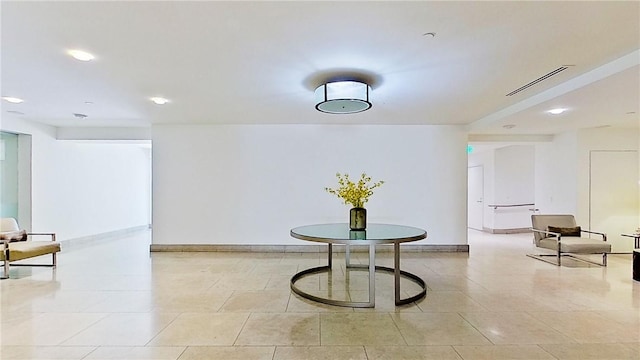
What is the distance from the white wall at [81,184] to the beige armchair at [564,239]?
31.8 feet

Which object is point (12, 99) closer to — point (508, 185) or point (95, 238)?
point (95, 238)

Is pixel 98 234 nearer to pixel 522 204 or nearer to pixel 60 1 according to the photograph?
pixel 60 1

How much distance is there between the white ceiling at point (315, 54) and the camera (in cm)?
257

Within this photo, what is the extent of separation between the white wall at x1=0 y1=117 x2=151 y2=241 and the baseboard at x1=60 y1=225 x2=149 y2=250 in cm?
9

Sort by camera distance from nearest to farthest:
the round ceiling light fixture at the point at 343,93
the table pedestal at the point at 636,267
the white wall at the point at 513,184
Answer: the round ceiling light fixture at the point at 343,93
the table pedestal at the point at 636,267
the white wall at the point at 513,184

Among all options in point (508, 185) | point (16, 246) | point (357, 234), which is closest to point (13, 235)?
point (16, 246)

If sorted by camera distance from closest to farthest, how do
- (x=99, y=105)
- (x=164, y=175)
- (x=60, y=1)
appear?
1. (x=60, y=1)
2. (x=99, y=105)
3. (x=164, y=175)

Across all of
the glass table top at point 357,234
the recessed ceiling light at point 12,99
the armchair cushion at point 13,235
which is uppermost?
the recessed ceiling light at point 12,99

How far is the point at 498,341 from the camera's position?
3.02 meters

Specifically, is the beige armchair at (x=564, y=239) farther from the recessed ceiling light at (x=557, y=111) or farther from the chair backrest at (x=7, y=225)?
the chair backrest at (x=7, y=225)

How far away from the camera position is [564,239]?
625 centimetres

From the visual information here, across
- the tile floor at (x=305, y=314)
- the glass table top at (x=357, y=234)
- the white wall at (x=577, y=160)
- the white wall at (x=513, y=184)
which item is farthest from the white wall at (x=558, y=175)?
the glass table top at (x=357, y=234)

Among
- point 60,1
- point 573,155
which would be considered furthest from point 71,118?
point 573,155

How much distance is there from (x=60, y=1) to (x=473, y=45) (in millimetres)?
3224
